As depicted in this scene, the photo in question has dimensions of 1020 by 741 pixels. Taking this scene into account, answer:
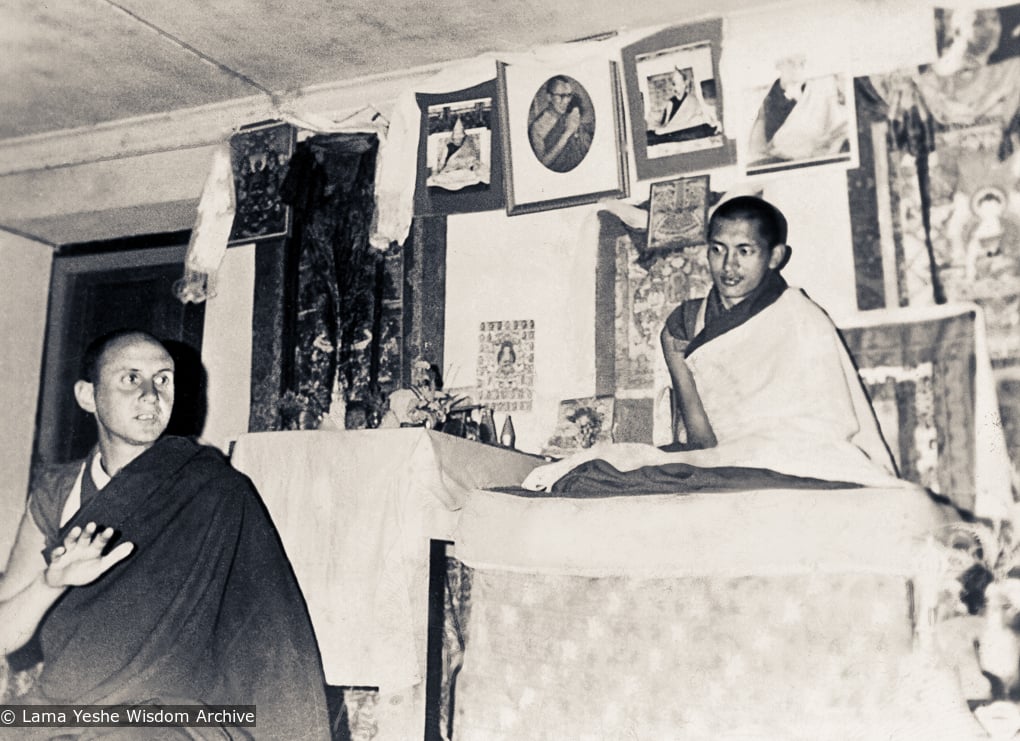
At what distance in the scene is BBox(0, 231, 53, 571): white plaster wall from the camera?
18.6ft

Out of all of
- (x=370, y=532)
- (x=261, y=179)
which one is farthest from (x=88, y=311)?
(x=370, y=532)

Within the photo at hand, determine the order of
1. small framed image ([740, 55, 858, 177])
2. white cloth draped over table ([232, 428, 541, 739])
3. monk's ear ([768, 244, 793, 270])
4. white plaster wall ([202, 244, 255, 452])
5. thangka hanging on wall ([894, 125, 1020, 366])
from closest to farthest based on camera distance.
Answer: white cloth draped over table ([232, 428, 541, 739]) < thangka hanging on wall ([894, 125, 1020, 366]) < monk's ear ([768, 244, 793, 270]) < small framed image ([740, 55, 858, 177]) < white plaster wall ([202, 244, 255, 452])

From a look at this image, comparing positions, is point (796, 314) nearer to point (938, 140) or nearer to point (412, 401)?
point (938, 140)

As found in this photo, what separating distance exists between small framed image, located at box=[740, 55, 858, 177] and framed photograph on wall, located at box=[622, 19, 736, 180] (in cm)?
11

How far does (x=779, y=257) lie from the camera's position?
3.71 m

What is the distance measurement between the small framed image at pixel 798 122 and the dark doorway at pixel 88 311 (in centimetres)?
303

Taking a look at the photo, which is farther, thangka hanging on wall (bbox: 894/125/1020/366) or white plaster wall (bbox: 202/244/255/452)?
white plaster wall (bbox: 202/244/255/452)

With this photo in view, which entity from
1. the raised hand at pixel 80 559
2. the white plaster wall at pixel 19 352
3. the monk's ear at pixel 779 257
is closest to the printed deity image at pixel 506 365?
the monk's ear at pixel 779 257

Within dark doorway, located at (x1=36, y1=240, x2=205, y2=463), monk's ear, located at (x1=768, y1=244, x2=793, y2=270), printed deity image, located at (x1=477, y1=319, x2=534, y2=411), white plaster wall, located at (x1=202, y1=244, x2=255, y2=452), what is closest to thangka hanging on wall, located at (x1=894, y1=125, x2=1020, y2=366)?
monk's ear, located at (x1=768, y1=244, x2=793, y2=270)

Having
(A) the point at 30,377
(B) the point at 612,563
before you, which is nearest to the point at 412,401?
(B) the point at 612,563

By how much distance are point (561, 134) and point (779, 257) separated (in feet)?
3.83

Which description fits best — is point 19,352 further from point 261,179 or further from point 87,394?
point 87,394

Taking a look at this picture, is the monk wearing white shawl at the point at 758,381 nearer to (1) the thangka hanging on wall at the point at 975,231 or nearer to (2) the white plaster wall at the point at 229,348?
(1) the thangka hanging on wall at the point at 975,231

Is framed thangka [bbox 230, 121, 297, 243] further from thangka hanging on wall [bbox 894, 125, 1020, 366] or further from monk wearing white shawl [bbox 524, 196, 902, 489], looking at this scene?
thangka hanging on wall [bbox 894, 125, 1020, 366]
